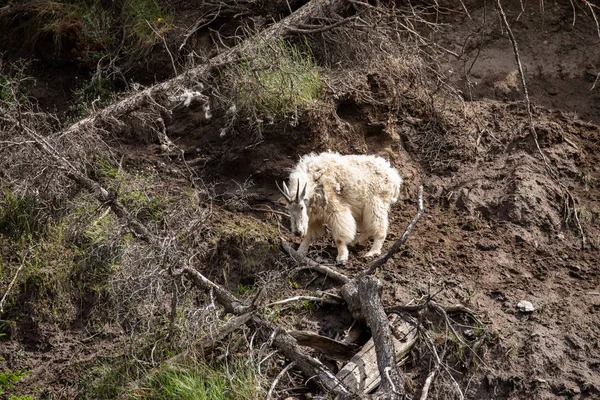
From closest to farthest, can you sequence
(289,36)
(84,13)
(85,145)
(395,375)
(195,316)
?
(395,375) < (195,316) < (85,145) < (289,36) < (84,13)

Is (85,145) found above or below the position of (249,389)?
above

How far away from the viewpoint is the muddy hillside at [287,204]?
730 cm

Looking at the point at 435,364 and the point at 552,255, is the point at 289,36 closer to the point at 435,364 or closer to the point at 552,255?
the point at 552,255

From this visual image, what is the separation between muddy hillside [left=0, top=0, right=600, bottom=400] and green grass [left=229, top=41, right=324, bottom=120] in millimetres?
27

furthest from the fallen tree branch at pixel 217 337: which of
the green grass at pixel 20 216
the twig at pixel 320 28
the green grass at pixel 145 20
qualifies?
the green grass at pixel 145 20

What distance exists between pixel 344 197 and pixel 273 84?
162 centimetres

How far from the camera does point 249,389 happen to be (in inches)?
269

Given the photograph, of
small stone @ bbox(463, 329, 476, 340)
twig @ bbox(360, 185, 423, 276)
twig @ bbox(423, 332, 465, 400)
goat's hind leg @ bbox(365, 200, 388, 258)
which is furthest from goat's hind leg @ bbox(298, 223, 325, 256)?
small stone @ bbox(463, 329, 476, 340)

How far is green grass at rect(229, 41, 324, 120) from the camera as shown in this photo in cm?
902

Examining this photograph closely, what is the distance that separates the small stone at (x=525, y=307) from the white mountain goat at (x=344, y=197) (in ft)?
4.81

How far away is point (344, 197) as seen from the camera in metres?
8.43

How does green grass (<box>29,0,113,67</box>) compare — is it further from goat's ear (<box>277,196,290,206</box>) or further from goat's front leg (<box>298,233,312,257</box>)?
goat's front leg (<box>298,233,312,257</box>)

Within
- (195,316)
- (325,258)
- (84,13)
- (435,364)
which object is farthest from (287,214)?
(84,13)

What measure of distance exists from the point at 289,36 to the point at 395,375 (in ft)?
15.7
